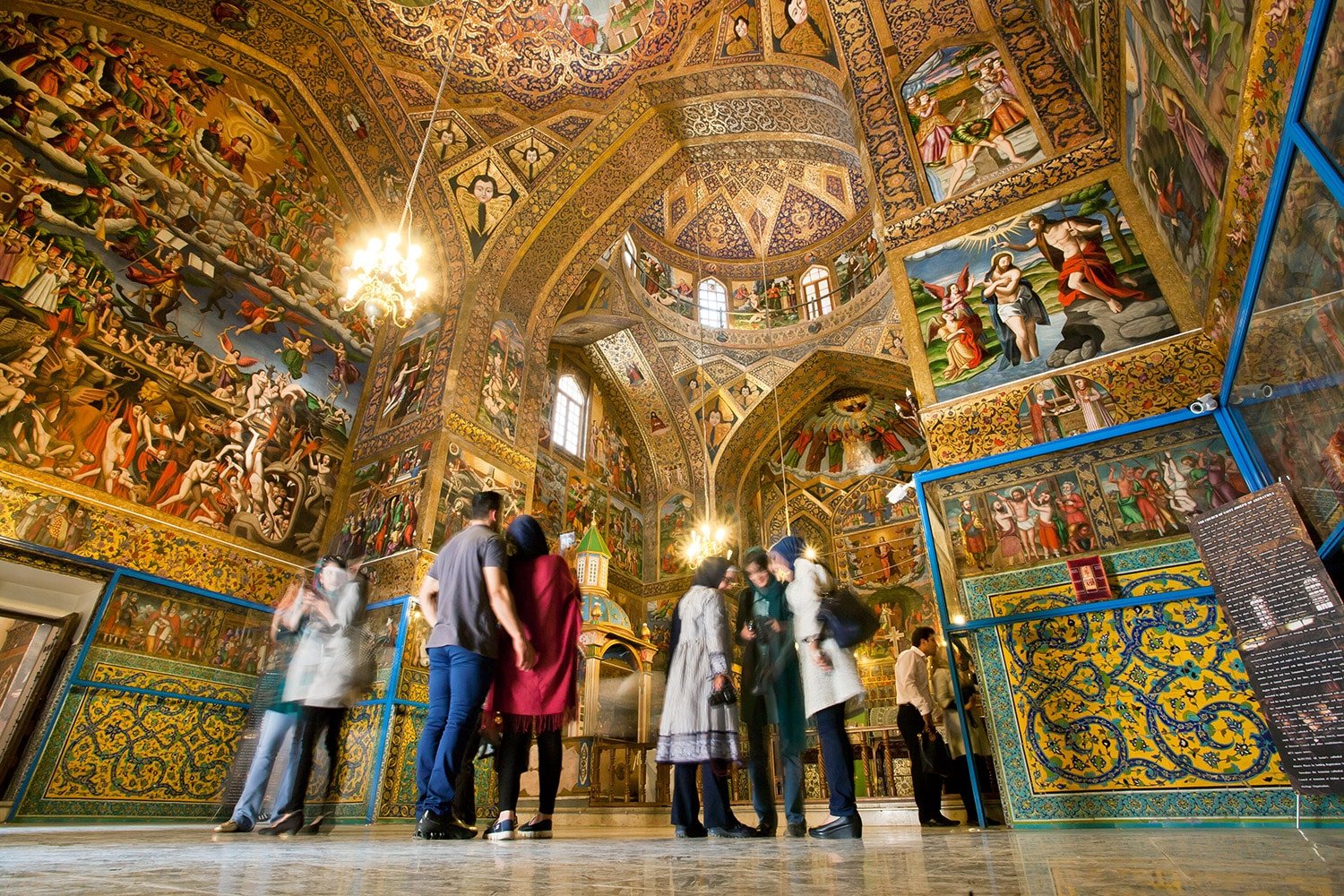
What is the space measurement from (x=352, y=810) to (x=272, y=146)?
315 inches

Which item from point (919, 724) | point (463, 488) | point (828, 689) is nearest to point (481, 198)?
point (463, 488)

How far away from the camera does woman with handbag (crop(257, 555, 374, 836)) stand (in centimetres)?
285

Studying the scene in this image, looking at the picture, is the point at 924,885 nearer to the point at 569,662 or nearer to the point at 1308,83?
the point at 569,662

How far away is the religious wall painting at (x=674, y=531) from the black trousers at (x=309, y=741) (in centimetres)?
936

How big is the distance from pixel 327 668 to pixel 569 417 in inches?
371

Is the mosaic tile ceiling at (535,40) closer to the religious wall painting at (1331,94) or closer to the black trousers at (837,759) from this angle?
the religious wall painting at (1331,94)

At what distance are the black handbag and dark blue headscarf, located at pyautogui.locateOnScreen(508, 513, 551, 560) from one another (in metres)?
1.25

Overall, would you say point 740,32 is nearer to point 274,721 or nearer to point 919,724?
point 919,724

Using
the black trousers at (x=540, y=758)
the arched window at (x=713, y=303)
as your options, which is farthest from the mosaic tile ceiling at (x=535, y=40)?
the black trousers at (x=540, y=758)

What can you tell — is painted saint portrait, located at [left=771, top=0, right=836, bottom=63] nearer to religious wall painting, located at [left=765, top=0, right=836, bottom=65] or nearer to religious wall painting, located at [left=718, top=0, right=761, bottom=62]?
religious wall painting, located at [left=765, top=0, right=836, bottom=65]

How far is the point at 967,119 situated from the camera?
637cm

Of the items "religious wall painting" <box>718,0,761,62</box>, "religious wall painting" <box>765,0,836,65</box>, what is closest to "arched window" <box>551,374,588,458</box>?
"religious wall painting" <box>718,0,761,62</box>

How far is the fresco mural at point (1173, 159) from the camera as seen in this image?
11.8 ft

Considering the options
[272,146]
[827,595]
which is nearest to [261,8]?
[272,146]
